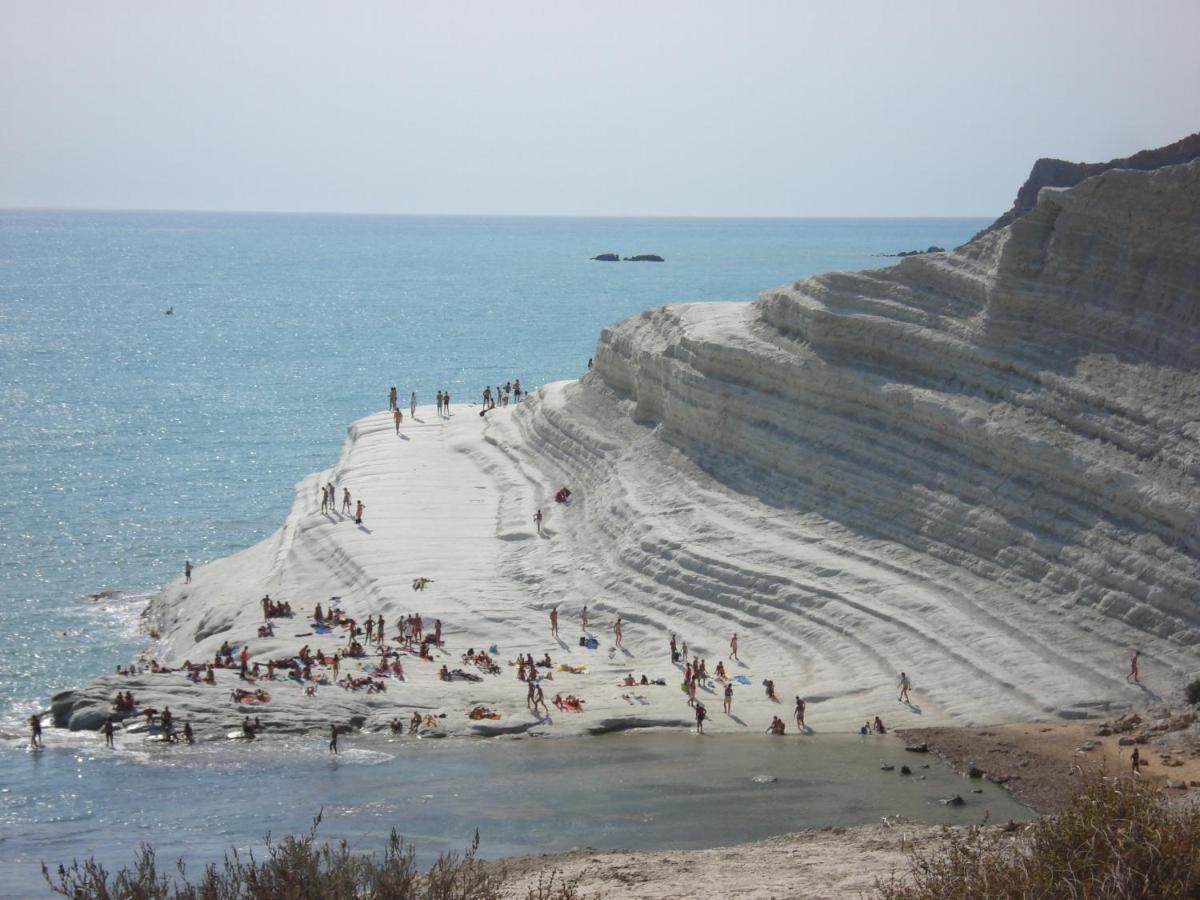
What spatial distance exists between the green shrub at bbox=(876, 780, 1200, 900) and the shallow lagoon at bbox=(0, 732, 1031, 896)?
30.2 ft

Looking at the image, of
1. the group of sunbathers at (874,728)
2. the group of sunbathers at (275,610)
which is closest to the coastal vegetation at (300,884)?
the group of sunbathers at (874,728)

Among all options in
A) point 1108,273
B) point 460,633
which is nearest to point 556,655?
point 460,633

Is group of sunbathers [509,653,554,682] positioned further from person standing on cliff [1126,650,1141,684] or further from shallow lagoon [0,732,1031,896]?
person standing on cliff [1126,650,1141,684]

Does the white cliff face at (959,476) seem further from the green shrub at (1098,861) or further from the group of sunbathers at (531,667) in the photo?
the green shrub at (1098,861)

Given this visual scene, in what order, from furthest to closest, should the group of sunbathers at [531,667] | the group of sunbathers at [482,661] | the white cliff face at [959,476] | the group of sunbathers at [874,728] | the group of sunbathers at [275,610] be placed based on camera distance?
the group of sunbathers at [275,610]
the group of sunbathers at [482,661]
the group of sunbathers at [531,667]
the white cliff face at [959,476]
the group of sunbathers at [874,728]

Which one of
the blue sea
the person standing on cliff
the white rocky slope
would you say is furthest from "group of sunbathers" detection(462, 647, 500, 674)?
the person standing on cliff

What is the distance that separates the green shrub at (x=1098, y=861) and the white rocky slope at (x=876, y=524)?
13.9m

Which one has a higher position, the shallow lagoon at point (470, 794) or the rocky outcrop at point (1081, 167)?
the rocky outcrop at point (1081, 167)

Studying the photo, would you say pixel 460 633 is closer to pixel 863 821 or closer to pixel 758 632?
pixel 758 632

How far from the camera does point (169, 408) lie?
88.2 m

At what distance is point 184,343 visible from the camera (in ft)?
403

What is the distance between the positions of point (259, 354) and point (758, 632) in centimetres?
8877

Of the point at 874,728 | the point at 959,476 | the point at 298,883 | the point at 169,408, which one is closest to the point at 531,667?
the point at 874,728

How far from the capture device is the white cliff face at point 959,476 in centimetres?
2956
